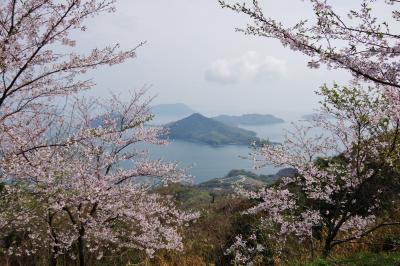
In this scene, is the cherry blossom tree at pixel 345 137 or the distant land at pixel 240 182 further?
the distant land at pixel 240 182

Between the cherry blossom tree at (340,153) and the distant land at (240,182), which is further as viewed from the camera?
the distant land at (240,182)

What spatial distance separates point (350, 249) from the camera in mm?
10062

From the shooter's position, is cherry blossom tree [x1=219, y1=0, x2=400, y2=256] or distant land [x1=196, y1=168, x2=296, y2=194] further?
distant land [x1=196, y1=168, x2=296, y2=194]

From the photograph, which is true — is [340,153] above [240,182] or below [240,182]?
above

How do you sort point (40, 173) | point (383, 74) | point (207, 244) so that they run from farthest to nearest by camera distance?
point (207, 244)
point (40, 173)
point (383, 74)

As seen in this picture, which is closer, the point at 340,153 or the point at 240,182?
the point at 340,153

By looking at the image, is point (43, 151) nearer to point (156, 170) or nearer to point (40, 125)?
point (40, 125)

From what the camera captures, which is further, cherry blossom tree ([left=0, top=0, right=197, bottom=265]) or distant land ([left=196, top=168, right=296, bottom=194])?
distant land ([left=196, top=168, right=296, bottom=194])

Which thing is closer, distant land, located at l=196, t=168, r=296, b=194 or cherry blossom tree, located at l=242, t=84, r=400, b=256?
cherry blossom tree, located at l=242, t=84, r=400, b=256

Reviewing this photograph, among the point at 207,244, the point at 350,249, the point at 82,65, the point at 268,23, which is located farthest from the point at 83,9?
the point at 207,244

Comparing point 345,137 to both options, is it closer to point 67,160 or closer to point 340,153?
point 340,153

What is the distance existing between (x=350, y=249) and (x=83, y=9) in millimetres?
8432

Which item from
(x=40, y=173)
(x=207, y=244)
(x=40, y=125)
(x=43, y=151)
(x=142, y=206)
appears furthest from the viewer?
(x=207, y=244)

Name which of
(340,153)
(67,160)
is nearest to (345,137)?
(340,153)
